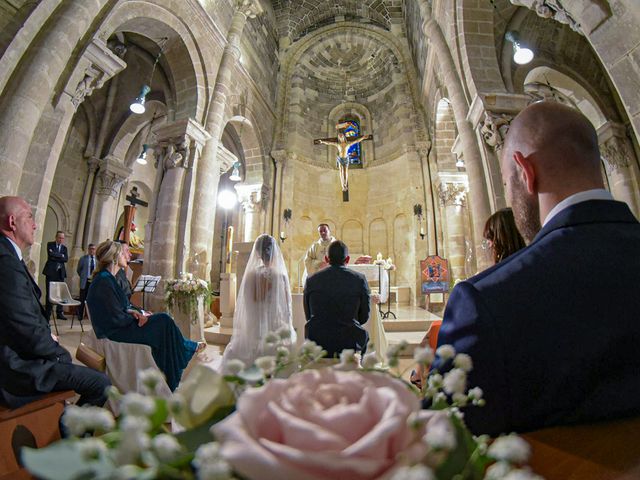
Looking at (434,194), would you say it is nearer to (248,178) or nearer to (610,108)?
(610,108)

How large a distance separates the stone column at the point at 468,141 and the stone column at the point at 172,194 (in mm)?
5923

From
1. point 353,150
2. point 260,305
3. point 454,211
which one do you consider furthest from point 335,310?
point 353,150

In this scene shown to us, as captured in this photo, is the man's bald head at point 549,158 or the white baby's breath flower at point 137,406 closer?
the white baby's breath flower at point 137,406

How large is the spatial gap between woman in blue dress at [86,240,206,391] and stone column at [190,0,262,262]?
4084 mm

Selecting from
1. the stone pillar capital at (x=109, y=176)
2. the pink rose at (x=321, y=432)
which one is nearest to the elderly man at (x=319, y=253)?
the pink rose at (x=321, y=432)

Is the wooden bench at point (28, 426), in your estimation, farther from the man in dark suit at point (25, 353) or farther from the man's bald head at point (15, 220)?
the man's bald head at point (15, 220)

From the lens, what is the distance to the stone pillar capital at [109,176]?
10781 millimetres

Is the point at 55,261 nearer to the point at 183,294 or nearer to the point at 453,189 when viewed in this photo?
the point at 183,294

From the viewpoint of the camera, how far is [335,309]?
2957 millimetres

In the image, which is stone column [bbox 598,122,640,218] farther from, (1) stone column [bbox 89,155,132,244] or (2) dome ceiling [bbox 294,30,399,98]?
(1) stone column [bbox 89,155,132,244]

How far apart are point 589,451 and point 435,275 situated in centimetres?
831

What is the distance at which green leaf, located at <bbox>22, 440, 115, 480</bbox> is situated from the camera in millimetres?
243

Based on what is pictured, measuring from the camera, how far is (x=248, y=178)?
12234mm

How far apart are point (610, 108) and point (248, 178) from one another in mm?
11416
